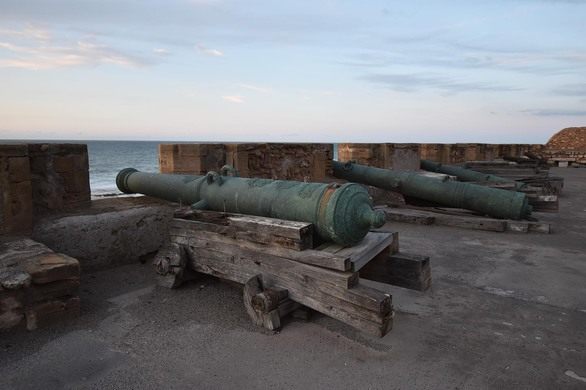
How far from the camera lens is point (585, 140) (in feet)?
95.5

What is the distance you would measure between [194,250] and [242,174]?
8.36 ft

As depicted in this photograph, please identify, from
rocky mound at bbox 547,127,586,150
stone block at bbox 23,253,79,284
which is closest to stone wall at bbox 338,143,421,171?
stone block at bbox 23,253,79,284

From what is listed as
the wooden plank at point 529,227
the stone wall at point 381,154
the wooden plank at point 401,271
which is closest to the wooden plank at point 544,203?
the wooden plank at point 529,227

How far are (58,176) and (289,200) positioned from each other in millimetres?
2557

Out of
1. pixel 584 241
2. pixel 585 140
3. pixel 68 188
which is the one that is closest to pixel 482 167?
pixel 584 241

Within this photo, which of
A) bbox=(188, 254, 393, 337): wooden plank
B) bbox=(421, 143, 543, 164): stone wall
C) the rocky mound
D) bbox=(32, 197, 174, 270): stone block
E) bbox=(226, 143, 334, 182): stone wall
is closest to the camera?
bbox=(188, 254, 393, 337): wooden plank

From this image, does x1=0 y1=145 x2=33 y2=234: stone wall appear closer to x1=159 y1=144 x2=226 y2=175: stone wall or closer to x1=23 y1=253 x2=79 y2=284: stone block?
x1=23 y1=253 x2=79 y2=284: stone block

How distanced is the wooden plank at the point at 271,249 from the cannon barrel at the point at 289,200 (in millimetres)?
220

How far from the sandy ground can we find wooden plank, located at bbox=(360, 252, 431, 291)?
0.20 m

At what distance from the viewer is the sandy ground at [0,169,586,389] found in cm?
233

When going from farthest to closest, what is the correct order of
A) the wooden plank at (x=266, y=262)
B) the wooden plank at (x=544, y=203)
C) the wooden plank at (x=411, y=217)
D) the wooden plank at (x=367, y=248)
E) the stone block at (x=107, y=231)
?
the wooden plank at (x=544, y=203) < the wooden plank at (x=411, y=217) < the stone block at (x=107, y=231) < the wooden plank at (x=367, y=248) < the wooden plank at (x=266, y=262)

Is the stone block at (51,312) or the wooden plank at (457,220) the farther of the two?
the wooden plank at (457,220)

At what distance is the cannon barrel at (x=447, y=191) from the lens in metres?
6.50

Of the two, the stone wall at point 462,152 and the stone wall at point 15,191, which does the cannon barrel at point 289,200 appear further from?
the stone wall at point 462,152
